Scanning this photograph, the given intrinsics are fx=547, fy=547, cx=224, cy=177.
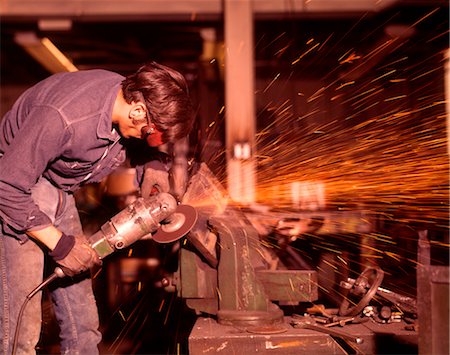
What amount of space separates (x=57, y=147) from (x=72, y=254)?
0.55 metres

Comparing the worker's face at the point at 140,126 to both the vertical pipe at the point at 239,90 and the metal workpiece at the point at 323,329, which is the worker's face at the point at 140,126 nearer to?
the metal workpiece at the point at 323,329

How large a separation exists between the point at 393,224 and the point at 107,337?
8.56 feet

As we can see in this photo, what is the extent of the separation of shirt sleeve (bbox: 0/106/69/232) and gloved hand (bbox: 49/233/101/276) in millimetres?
203

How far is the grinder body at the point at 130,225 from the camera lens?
2844 mm

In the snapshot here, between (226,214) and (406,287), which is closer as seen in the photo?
(226,214)

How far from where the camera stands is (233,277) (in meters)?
2.88

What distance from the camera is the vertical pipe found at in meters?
7.59

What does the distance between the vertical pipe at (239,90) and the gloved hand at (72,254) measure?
477 centimetres

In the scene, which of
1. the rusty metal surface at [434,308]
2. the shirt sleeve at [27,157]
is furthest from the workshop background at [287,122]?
the shirt sleeve at [27,157]

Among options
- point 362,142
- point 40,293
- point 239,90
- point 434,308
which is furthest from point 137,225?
point 362,142

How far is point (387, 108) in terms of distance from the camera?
10.7 meters

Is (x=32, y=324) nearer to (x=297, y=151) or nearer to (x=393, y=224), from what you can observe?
(x=393, y=224)

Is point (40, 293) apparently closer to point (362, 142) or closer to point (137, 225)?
point (137, 225)

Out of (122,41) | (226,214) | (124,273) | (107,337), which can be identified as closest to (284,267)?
(226,214)
